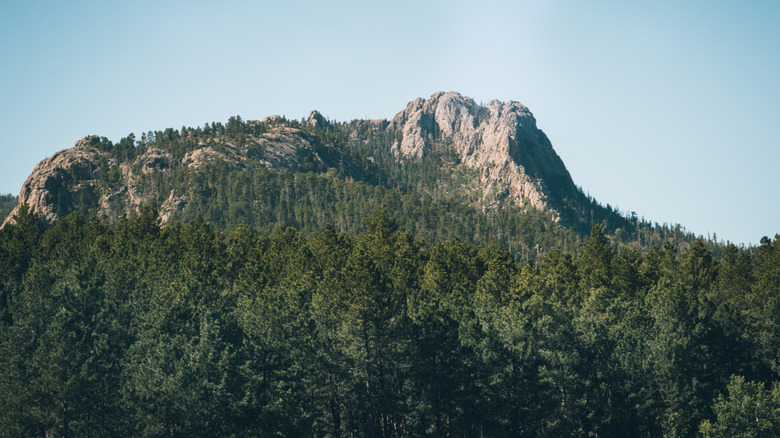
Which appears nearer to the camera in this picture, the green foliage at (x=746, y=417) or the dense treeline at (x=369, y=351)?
the dense treeline at (x=369, y=351)

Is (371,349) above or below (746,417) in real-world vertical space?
above

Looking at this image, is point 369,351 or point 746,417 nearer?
point 746,417

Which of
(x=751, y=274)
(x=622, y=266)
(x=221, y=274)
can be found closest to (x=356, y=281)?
(x=221, y=274)

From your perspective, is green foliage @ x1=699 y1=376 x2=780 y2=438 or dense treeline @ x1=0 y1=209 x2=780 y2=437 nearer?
dense treeline @ x1=0 y1=209 x2=780 y2=437

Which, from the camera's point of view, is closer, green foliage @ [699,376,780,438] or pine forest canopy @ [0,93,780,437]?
pine forest canopy @ [0,93,780,437]

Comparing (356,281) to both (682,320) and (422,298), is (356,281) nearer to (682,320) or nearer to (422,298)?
(422,298)

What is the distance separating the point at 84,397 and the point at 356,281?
2162 cm

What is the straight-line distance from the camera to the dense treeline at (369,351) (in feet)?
155

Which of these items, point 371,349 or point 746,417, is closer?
point 746,417

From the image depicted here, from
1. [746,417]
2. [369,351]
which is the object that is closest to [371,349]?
[369,351]

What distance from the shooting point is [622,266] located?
277 feet

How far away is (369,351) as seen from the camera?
52344 mm

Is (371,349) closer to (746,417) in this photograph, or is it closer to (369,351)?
(369,351)

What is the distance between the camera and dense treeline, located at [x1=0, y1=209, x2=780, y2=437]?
4712 centimetres
